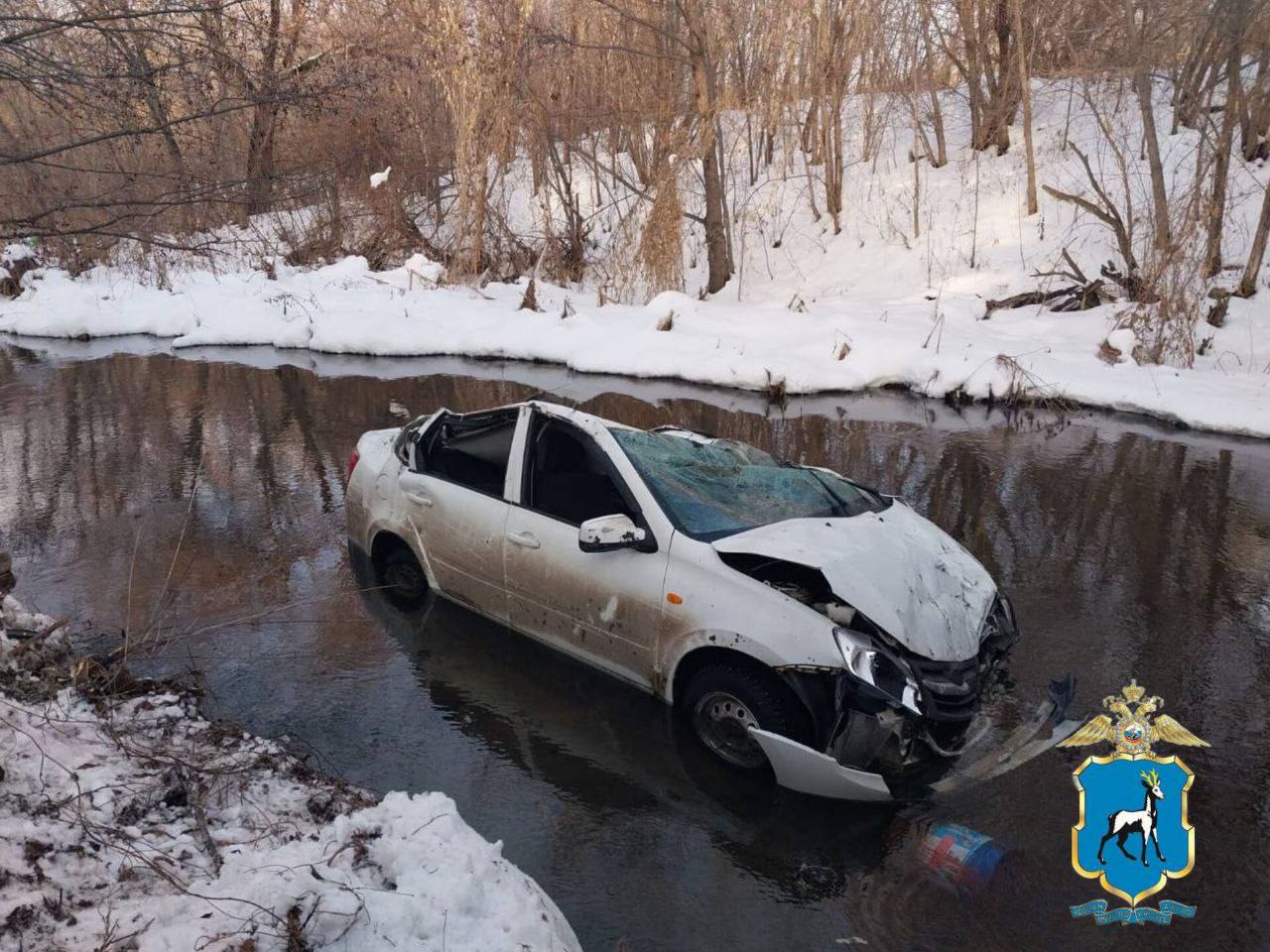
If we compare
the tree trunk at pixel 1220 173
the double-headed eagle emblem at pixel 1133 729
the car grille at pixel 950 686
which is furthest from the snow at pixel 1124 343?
the car grille at pixel 950 686

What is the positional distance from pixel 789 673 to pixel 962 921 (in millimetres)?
1231

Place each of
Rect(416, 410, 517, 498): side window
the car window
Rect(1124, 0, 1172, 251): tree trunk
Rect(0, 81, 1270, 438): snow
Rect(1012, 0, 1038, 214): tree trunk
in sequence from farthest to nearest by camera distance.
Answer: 1. Rect(1012, 0, 1038, 214): tree trunk
2. Rect(1124, 0, 1172, 251): tree trunk
3. Rect(0, 81, 1270, 438): snow
4. Rect(416, 410, 517, 498): side window
5. the car window

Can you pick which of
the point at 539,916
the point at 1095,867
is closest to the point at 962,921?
the point at 1095,867

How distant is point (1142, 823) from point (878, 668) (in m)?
1.38

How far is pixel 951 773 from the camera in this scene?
496cm

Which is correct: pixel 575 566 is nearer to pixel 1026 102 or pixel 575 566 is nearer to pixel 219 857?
pixel 219 857

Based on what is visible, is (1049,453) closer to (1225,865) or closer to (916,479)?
(916,479)

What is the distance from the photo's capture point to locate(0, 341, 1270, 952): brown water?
4152 mm

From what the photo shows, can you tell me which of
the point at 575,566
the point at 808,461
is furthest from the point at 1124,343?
the point at 575,566

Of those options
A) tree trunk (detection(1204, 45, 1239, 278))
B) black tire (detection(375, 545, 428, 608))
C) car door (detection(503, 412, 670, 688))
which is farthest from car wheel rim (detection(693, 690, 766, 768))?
tree trunk (detection(1204, 45, 1239, 278))

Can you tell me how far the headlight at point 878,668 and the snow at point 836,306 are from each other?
9862 millimetres

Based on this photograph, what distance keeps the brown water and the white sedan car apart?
349mm

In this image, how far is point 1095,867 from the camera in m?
4.28

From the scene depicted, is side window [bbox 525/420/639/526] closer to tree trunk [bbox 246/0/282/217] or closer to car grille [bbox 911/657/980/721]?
car grille [bbox 911/657/980/721]
